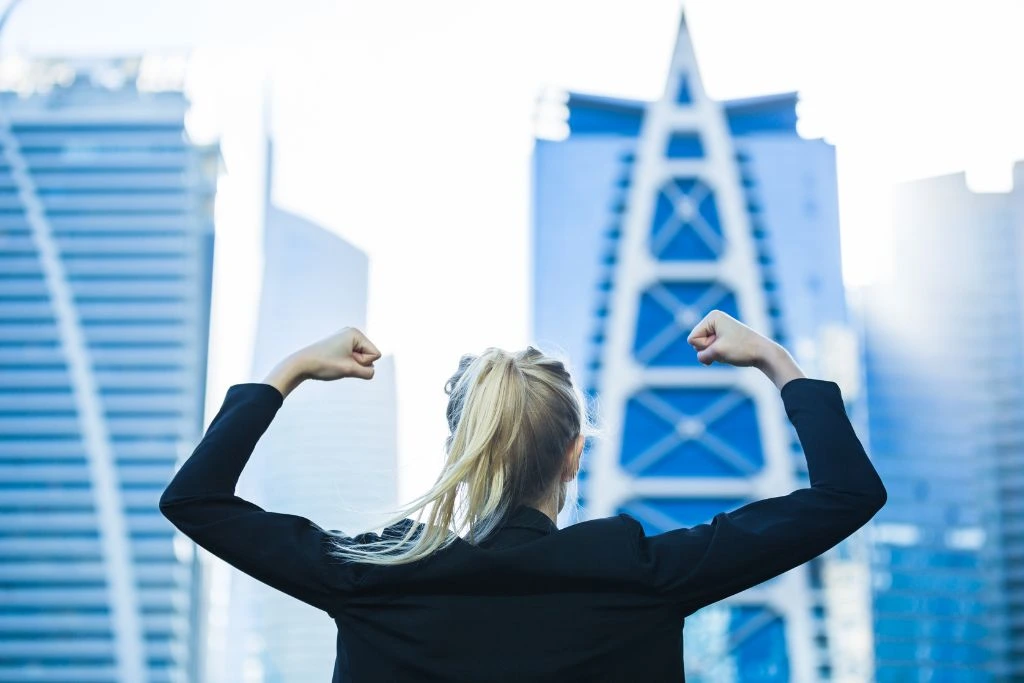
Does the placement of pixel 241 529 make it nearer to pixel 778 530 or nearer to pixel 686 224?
pixel 778 530

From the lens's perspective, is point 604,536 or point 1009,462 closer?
point 604,536

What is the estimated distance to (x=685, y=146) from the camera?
72.6 feet

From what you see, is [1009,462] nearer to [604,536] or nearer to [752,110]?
[752,110]

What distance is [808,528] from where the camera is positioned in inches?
30.8

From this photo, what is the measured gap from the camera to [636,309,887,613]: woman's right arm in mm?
761

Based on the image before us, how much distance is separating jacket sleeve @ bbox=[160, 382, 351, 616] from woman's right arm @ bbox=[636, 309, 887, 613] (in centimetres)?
25

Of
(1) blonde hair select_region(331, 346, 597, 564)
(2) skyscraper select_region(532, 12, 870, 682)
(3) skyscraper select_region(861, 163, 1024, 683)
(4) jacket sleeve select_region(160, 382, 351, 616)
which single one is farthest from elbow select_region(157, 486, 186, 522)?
(3) skyscraper select_region(861, 163, 1024, 683)

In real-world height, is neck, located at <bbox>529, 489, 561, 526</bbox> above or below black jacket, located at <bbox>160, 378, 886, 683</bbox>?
above

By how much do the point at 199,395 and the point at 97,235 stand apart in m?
6.70

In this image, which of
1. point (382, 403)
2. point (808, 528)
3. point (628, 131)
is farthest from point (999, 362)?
point (808, 528)

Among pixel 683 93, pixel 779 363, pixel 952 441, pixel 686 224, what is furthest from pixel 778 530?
pixel 952 441

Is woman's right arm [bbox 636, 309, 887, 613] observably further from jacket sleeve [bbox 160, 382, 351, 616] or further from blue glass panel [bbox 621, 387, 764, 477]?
blue glass panel [bbox 621, 387, 764, 477]

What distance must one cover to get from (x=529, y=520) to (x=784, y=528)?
0.64ft

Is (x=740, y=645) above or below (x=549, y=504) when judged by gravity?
below
